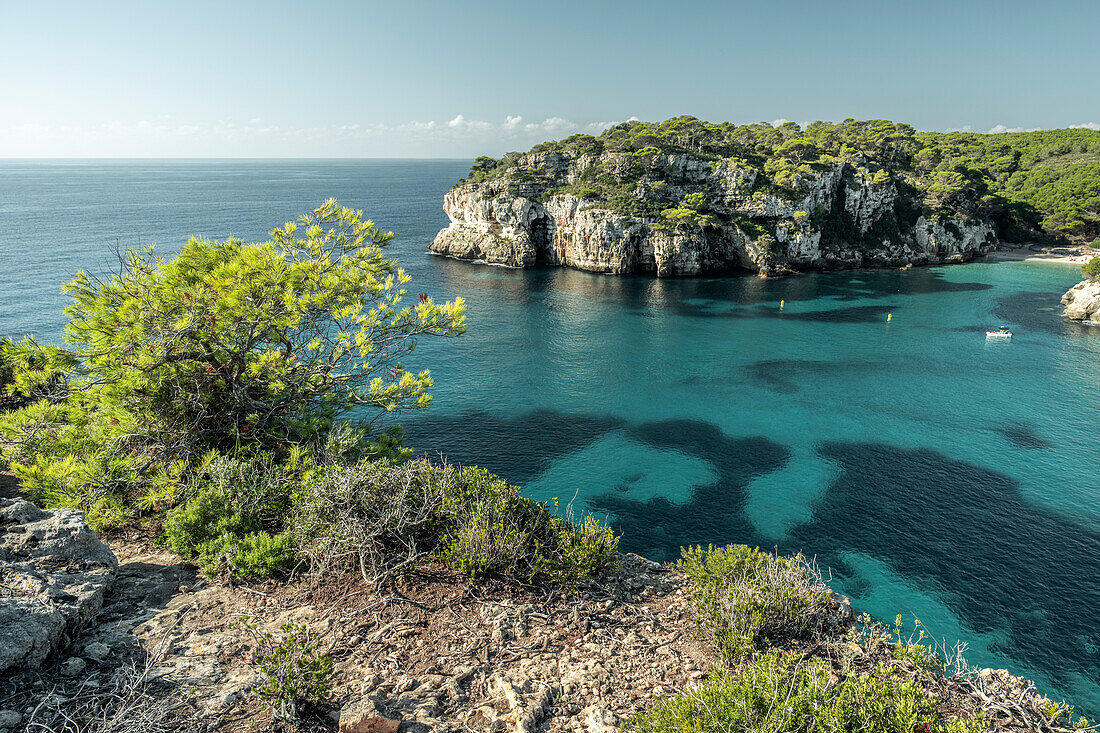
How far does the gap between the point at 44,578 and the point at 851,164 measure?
117399 millimetres

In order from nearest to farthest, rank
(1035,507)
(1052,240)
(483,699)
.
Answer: (483,699)
(1035,507)
(1052,240)

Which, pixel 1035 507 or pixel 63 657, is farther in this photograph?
pixel 1035 507

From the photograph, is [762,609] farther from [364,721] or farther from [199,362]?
[199,362]

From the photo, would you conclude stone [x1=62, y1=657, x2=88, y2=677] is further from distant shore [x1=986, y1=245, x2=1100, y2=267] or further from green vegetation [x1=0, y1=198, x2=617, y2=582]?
distant shore [x1=986, y1=245, x2=1100, y2=267]

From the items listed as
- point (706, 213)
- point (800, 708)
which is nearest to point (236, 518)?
point (800, 708)

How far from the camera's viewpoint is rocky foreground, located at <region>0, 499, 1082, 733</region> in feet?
22.8

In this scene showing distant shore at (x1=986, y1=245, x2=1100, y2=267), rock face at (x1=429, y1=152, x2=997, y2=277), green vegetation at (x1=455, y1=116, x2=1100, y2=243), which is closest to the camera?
rock face at (x1=429, y1=152, x2=997, y2=277)

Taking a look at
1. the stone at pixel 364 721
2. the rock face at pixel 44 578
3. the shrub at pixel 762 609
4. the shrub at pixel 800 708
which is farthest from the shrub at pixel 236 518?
the shrub at pixel 762 609

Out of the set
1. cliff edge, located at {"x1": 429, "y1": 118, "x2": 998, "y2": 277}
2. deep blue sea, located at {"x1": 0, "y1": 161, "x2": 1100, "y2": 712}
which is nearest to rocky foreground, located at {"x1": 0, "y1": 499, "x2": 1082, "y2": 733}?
deep blue sea, located at {"x1": 0, "y1": 161, "x2": 1100, "y2": 712}

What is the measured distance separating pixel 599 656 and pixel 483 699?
234 centimetres

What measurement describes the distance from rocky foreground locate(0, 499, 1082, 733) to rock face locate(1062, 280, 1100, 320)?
77.2 metres

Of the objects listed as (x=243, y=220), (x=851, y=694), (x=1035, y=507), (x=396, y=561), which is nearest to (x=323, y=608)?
(x=396, y=561)

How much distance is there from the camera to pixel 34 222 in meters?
106

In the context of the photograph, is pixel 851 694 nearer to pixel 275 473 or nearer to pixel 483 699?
pixel 483 699
